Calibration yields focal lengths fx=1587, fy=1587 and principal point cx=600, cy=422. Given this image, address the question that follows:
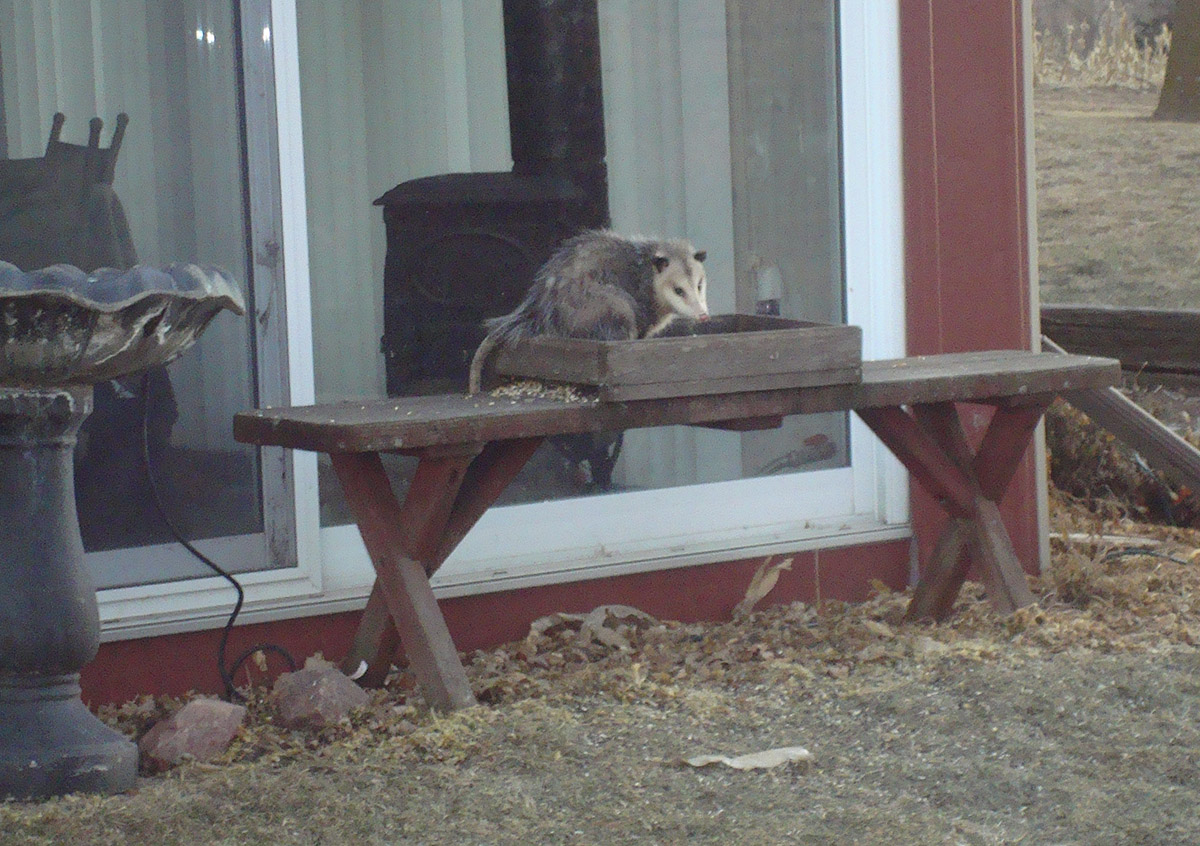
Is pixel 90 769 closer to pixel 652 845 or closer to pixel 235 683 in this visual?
pixel 235 683

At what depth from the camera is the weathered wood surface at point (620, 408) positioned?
362 centimetres

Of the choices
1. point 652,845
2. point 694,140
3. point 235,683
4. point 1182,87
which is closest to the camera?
point 652,845

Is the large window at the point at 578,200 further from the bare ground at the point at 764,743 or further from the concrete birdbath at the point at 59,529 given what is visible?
the concrete birdbath at the point at 59,529

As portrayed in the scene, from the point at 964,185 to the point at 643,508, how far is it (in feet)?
4.98

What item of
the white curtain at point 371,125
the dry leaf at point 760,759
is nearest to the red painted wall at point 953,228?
the white curtain at point 371,125

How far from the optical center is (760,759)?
353 cm

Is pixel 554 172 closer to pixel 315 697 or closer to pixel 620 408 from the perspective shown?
pixel 620 408

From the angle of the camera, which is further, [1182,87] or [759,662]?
[1182,87]

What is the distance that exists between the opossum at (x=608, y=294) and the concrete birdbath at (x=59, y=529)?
99 cm

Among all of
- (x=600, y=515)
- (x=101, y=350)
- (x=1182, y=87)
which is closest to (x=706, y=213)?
(x=600, y=515)

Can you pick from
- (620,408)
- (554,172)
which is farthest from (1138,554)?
(620,408)

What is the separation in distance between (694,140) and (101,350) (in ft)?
8.75

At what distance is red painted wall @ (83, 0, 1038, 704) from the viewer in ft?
16.9

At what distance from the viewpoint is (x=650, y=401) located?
3896 mm
